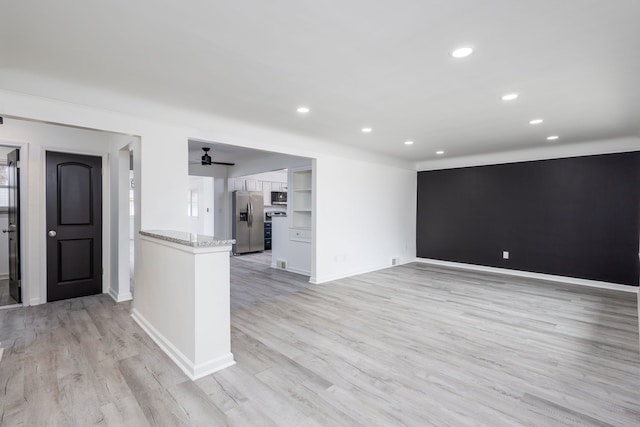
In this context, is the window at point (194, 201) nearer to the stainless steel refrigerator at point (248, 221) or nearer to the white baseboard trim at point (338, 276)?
the stainless steel refrigerator at point (248, 221)

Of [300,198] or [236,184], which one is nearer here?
[300,198]

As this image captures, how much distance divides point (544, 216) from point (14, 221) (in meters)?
8.10

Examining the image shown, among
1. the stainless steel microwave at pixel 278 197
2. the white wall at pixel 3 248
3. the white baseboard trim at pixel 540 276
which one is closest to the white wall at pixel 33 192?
the white wall at pixel 3 248

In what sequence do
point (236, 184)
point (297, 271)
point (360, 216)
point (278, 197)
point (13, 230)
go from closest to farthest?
point (13, 230) → point (360, 216) → point (297, 271) → point (236, 184) → point (278, 197)

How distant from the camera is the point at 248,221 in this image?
27.6 ft

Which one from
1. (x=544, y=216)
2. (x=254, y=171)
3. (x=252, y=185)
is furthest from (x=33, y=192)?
(x=544, y=216)

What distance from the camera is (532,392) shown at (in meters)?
2.09

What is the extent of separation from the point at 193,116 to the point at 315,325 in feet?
9.04

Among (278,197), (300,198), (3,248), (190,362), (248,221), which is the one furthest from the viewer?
(278,197)

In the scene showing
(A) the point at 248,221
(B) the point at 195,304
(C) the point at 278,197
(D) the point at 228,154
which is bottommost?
(B) the point at 195,304

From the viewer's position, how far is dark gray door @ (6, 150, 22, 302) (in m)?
3.79

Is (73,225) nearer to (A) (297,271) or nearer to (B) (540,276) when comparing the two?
(A) (297,271)

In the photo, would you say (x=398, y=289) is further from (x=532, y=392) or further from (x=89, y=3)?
(x=89, y=3)

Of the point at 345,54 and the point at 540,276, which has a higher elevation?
the point at 345,54
